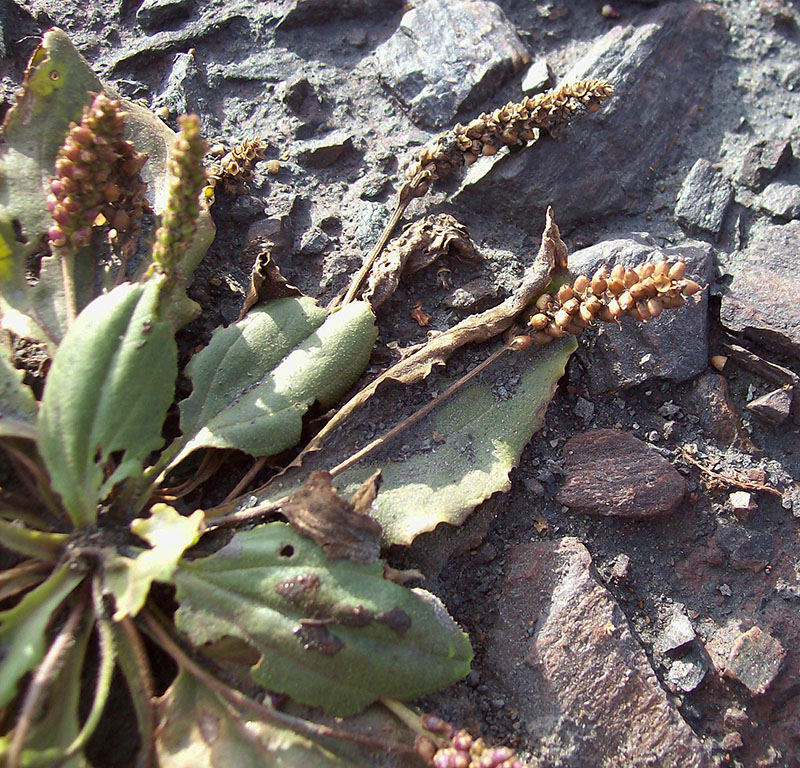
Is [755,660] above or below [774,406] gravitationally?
below

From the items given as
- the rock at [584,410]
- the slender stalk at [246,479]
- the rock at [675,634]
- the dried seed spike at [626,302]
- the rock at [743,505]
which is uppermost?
the dried seed spike at [626,302]

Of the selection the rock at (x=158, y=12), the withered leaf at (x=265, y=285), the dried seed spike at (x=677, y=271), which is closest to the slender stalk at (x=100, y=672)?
the withered leaf at (x=265, y=285)

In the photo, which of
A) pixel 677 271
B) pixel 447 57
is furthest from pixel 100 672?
pixel 447 57

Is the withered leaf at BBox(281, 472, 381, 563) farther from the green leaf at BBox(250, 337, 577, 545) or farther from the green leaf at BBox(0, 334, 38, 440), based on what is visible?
the green leaf at BBox(0, 334, 38, 440)

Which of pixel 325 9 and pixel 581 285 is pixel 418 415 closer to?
pixel 581 285

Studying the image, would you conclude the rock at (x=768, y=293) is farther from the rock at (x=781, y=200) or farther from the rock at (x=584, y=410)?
the rock at (x=584, y=410)

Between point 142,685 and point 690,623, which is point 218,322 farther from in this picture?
point 690,623
